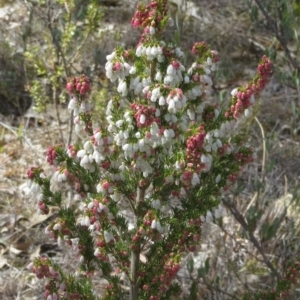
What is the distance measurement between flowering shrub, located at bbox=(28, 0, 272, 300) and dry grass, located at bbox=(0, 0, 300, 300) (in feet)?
1.16

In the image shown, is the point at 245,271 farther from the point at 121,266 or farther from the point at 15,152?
the point at 15,152

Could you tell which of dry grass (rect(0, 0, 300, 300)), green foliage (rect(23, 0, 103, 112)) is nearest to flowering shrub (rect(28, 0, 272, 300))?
dry grass (rect(0, 0, 300, 300))

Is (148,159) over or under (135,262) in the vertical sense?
over

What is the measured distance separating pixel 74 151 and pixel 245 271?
6.75ft

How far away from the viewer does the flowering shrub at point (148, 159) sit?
252cm

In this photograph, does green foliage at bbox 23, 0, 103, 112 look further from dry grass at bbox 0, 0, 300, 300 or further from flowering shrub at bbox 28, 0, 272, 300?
flowering shrub at bbox 28, 0, 272, 300

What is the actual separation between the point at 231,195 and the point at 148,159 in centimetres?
254

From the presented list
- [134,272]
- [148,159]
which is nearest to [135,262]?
[134,272]

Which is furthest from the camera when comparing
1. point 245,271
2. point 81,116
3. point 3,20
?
point 3,20

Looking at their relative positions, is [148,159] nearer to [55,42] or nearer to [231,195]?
[55,42]

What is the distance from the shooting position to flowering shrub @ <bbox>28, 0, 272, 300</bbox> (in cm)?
252

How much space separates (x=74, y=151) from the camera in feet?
8.95

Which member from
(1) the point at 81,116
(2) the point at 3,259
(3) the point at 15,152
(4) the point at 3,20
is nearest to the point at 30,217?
(2) the point at 3,259

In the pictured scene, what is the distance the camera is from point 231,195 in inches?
201
